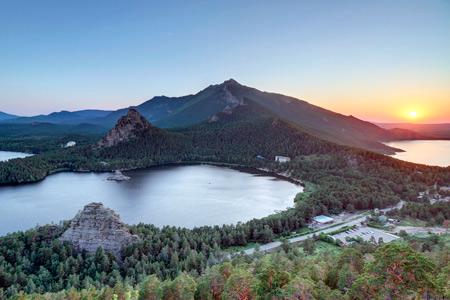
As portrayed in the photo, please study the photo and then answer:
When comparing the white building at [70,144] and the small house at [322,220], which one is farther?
the white building at [70,144]

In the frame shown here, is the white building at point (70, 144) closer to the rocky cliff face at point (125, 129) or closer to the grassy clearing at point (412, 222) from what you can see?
the rocky cliff face at point (125, 129)

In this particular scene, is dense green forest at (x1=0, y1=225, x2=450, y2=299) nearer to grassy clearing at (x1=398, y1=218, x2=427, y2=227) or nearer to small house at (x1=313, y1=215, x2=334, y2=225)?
small house at (x1=313, y1=215, x2=334, y2=225)

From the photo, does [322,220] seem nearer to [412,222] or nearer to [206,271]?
Result: [412,222]

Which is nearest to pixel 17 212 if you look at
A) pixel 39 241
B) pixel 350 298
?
pixel 39 241

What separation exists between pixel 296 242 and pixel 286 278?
27040mm

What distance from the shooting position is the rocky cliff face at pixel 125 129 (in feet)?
474

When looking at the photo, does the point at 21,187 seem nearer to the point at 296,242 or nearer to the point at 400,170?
the point at 296,242

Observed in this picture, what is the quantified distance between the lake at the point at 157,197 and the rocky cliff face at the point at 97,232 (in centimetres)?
1407

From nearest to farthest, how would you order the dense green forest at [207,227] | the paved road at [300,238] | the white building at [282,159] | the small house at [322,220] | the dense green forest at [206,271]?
the dense green forest at [206,271]
the dense green forest at [207,227]
the paved road at [300,238]
the small house at [322,220]
the white building at [282,159]

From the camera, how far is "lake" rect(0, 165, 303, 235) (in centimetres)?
6166

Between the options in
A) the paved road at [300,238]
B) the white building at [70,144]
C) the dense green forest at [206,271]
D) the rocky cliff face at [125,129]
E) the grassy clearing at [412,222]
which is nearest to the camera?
the dense green forest at [206,271]

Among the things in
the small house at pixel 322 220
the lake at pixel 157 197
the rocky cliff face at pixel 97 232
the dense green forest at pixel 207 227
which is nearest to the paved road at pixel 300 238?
the dense green forest at pixel 207 227

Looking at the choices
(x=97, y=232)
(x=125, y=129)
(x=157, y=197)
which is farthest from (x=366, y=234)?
(x=125, y=129)

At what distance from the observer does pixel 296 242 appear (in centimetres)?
4841
